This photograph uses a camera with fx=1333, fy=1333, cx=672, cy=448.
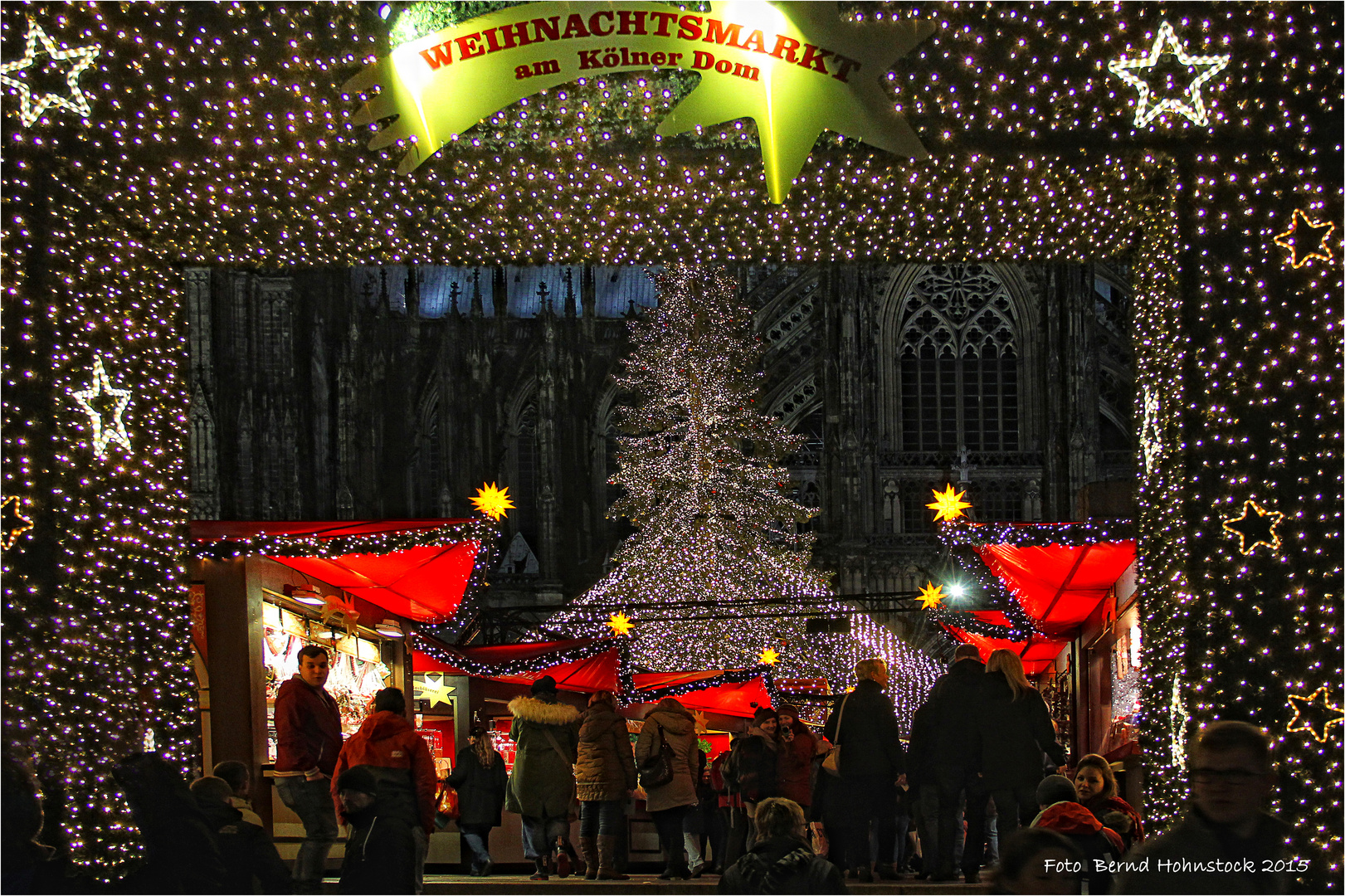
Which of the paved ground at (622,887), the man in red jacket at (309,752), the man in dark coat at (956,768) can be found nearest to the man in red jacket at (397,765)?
the man in red jacket at (309,752)

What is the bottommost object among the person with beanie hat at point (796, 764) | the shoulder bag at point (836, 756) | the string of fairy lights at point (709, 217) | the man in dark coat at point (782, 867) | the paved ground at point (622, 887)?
the paved ground at point (622, 887)

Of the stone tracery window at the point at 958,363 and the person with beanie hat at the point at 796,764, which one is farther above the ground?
the stone tracery window at the point at 958,363

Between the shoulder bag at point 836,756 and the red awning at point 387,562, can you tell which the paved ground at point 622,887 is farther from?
the red awning at point 387,562

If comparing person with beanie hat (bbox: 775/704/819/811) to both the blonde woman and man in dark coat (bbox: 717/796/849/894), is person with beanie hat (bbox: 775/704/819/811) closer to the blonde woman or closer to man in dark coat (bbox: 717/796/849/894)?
the blonde woman

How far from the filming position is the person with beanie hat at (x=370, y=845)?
5.42 meters

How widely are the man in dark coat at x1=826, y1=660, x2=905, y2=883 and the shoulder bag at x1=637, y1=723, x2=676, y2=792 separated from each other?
3.91 feet

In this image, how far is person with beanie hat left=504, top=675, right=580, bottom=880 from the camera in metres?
7.94

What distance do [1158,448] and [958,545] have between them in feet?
15.0

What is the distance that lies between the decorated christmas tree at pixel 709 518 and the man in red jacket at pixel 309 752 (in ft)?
55.3

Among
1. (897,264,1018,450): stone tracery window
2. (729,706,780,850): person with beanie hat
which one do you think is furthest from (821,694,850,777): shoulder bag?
(897,264,1018,450): stone tracery window

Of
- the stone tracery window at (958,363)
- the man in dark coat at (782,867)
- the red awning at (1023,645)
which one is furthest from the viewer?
the stone tracery window at (958,363)

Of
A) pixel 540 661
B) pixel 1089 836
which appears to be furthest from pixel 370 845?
pixel 540 661

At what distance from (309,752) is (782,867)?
3.17m

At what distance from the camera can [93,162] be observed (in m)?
5.89
